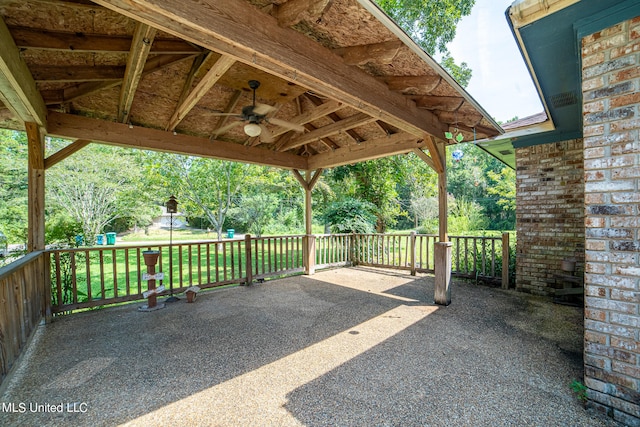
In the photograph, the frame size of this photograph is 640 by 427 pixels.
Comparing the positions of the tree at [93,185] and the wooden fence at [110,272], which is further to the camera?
the tree at [93,185]

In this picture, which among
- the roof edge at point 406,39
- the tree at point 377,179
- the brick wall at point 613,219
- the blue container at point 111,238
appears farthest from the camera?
the blue container at point 111,238

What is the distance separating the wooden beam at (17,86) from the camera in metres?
2.07

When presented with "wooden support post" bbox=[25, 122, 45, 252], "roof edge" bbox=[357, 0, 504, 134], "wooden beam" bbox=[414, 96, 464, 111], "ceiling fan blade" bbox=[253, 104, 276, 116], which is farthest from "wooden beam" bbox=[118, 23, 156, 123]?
"wooden beam" bbox=[414, 96, 464, 111]

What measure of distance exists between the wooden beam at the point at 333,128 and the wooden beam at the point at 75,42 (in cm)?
239

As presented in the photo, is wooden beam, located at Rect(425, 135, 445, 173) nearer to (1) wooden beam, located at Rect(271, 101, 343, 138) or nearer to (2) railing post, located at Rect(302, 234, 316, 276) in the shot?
(1) wooden beam, located at Rect(271, 101, 343, 138)

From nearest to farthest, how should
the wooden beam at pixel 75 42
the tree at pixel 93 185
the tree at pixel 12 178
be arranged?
Answer: 1. the wooden beam at pixel 75 42
2. the tree at pixel 12 178
3. the tree at pixel 93 185

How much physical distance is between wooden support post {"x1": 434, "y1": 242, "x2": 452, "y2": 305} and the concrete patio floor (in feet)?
0.56

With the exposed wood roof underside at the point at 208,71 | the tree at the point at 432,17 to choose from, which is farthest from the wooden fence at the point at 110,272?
the tree at the point at 432,17

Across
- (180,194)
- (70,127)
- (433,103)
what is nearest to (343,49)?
(433,103)

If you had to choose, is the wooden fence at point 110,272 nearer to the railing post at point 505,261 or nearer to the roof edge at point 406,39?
the railing post at point 505,261

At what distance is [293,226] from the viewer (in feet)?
59.7

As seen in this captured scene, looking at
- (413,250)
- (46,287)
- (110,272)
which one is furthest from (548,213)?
(110,272)

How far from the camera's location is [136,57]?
2.50 m

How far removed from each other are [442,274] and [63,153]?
5.42 meters
